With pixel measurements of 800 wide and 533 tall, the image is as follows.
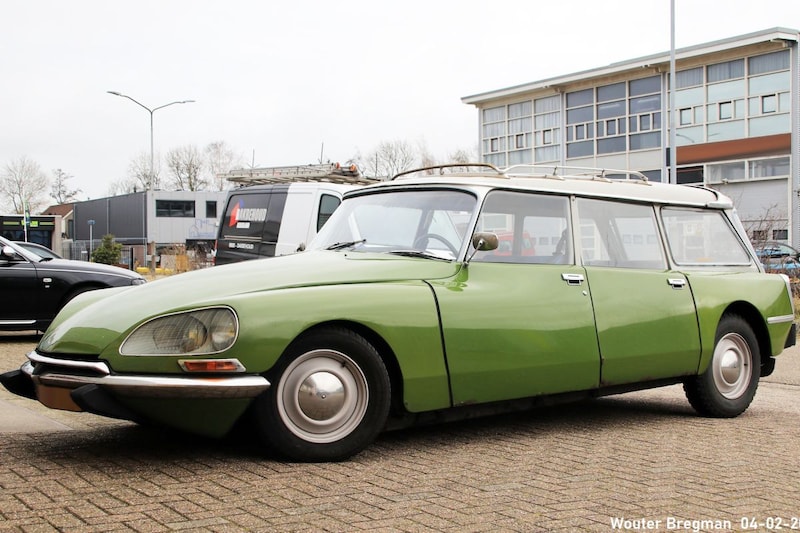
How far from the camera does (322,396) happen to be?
486 cm

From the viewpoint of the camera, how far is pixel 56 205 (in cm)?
10638

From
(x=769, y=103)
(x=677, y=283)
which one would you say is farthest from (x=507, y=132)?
(x=677, y=283)

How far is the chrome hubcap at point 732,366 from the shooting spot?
7.02 meters

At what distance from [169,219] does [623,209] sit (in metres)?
72.9

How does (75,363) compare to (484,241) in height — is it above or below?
below

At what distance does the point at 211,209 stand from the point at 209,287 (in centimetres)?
7478

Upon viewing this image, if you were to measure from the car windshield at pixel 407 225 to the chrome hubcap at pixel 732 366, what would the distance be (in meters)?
2.44

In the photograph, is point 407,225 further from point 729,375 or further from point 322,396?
point 729,375

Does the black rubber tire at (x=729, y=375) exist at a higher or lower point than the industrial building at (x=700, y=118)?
lower

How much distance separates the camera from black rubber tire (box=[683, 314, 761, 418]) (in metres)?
6.93

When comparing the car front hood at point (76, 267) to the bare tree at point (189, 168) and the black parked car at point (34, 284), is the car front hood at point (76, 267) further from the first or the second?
the bare tree at point (189, 168)

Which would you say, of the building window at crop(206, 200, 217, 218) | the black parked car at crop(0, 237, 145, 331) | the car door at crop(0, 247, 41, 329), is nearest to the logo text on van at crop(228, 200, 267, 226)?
the black parked car at crop(0, 237, 145, 331)

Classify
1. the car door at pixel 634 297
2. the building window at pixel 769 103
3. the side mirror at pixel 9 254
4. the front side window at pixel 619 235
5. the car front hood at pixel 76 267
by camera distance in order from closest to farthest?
the car door at pixel 634 297, the front side window at pixel 619 235, the side mirror at pixel 9 254, the car front hood at pixel 76 267, the building window at pixel 769 103

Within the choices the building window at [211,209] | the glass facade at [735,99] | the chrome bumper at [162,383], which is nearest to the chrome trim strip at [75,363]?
the chrome bumper at [162,383]
